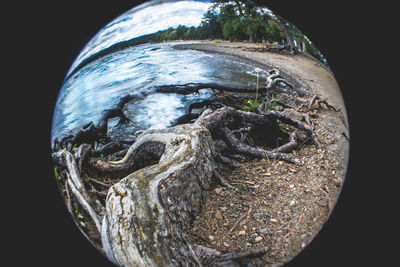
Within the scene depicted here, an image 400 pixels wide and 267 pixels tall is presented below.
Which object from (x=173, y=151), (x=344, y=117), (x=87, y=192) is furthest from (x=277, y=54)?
(x=87, y=192)

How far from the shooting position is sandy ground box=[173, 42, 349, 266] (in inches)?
110

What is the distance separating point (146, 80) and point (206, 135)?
0.85m

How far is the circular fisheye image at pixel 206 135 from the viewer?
2.77 meters

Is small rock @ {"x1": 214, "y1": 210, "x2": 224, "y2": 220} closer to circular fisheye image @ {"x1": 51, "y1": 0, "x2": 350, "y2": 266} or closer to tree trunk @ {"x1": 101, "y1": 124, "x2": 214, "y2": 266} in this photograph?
circular fisheye image @ {"x1": 51, "y1": 0, "x2": 350, "y2": 266}

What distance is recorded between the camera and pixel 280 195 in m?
2.93

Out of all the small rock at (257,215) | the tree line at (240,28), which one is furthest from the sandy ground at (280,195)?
the tree line at (240,28)

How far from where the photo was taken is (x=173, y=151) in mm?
2850

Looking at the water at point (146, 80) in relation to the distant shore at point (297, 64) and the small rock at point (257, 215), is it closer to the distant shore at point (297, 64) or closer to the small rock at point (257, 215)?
the distant shore at point (297, 64)

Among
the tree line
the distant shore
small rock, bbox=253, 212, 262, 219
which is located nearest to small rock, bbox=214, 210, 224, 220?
small rock, bbox=253, 212, 262, 219

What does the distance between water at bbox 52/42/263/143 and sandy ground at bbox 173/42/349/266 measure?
209mm

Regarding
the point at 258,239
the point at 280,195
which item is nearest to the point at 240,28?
the point at 280,195

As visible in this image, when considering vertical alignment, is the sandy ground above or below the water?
below

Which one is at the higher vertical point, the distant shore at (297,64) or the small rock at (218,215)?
the distant shore at (297,64)

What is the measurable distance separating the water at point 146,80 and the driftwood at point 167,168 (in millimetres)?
82
